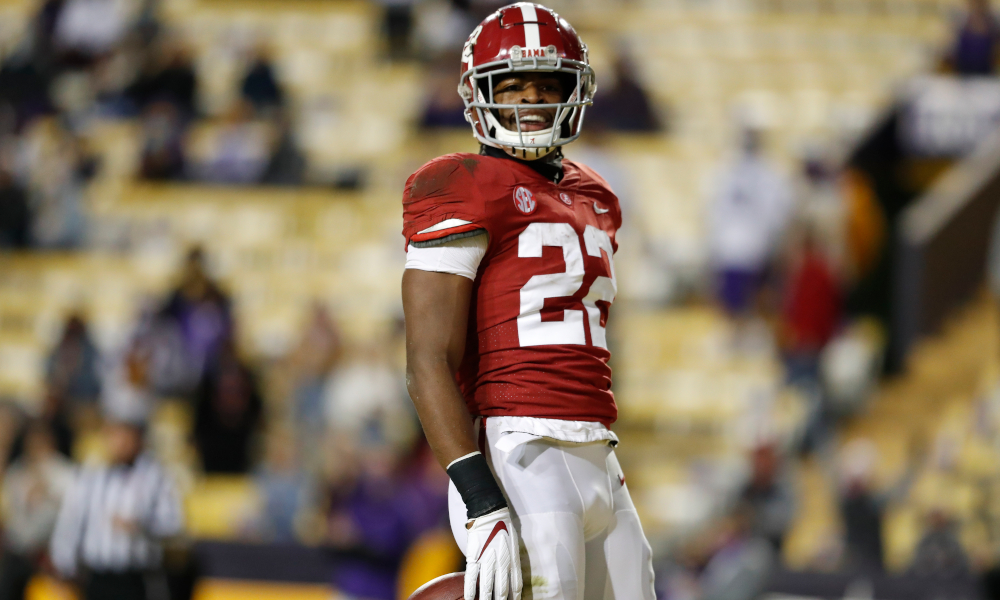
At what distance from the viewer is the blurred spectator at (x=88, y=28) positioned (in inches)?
467

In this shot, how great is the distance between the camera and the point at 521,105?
263cm

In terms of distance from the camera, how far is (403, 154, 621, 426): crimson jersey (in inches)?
99.3


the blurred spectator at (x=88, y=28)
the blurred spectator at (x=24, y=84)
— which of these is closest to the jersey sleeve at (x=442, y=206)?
A: the blurred spectator at (x=24, y=84)

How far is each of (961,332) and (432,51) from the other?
5.30 m

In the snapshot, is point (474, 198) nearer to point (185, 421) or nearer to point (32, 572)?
point (32, 572)

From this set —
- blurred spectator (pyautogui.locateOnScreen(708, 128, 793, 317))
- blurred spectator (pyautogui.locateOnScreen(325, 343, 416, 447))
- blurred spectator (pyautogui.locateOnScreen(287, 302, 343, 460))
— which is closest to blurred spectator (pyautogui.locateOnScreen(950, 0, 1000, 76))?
blurred spectator (pyautogui.locateOnScreen(708, 128, 793, 317))

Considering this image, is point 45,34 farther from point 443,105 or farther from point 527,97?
point 527,97

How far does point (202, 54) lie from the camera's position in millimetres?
11875

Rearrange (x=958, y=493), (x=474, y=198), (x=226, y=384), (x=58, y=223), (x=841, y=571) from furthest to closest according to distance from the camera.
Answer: (x=58, y=223), (x=226, y=384), (x=958, y=493), (x=841, y=571), (x=474, y=198)

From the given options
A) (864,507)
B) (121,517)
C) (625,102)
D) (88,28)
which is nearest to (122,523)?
(121,517)

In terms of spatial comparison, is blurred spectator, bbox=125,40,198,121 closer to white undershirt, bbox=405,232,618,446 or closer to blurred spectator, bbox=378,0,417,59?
blurred spectator, bbox=378,0,417,59

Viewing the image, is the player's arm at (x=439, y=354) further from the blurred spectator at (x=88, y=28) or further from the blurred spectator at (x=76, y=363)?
the blurred spectator at (x=88, y=28)

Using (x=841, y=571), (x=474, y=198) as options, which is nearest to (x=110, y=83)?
(x=841, y=571)

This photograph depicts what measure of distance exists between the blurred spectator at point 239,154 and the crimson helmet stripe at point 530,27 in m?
7.96
